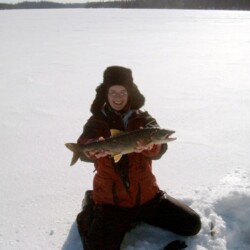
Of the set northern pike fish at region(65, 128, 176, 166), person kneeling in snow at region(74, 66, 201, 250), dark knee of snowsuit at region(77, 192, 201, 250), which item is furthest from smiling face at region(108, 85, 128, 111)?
dark knee of snowsuit at region(77, 192, 201, 250)

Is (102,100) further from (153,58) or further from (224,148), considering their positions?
(153,58)

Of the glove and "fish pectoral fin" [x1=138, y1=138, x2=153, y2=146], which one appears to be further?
the glove

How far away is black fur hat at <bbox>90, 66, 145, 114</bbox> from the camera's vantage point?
3.00m

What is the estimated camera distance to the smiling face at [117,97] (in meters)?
2.99

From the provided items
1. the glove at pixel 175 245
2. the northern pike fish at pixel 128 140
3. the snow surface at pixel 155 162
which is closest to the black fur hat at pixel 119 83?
the northern pike fish at pixel 128 140

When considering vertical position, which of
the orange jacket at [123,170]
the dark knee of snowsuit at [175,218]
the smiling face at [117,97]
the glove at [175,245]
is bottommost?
the glove at [175,245]

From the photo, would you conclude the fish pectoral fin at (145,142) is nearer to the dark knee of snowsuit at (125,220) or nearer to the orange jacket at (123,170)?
the orange jacket at (123,170)

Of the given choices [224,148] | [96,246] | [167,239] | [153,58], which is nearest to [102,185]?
[96,246]

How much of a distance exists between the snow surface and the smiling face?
3.27ft

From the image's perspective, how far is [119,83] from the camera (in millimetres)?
3008

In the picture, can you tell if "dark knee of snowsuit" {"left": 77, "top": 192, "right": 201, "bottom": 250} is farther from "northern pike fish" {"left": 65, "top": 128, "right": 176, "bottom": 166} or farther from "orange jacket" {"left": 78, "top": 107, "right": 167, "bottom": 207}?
"northern pike fish" {"left": 65, "top": 128, "right": 176, "bottom": 166}

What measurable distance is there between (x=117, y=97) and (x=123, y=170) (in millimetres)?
563

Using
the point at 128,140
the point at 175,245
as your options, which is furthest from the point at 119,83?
the point at 175,245

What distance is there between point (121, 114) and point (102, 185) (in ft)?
1.88
